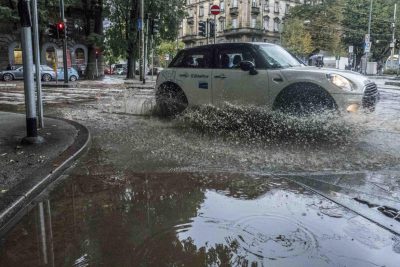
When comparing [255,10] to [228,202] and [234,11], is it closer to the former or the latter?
[234,11]

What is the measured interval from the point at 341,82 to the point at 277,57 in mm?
1521

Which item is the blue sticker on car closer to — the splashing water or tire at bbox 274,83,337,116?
the splashing water

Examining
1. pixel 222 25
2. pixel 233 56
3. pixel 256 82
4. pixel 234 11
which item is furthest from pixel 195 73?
pixel 222 25

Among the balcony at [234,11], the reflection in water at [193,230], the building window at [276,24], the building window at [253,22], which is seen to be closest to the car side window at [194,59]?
the reflection in water at [193,230]

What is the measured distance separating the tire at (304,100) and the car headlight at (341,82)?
0.69 feet

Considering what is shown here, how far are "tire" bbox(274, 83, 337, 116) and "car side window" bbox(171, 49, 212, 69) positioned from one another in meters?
1.93

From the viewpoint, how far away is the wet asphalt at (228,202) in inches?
123

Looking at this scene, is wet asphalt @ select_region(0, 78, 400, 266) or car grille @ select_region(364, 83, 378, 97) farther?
car grille @ select_region(364, 83, 378, 97)

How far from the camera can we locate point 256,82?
7863mm

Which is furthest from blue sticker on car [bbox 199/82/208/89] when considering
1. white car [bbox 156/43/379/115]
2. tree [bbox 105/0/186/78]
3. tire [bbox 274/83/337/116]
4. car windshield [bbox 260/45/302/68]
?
tree [bbox 105/0/186/78]

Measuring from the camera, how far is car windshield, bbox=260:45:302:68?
790cm

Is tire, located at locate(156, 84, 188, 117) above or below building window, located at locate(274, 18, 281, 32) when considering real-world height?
below

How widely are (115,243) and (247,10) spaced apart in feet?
242

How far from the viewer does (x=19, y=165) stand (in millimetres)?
5266
